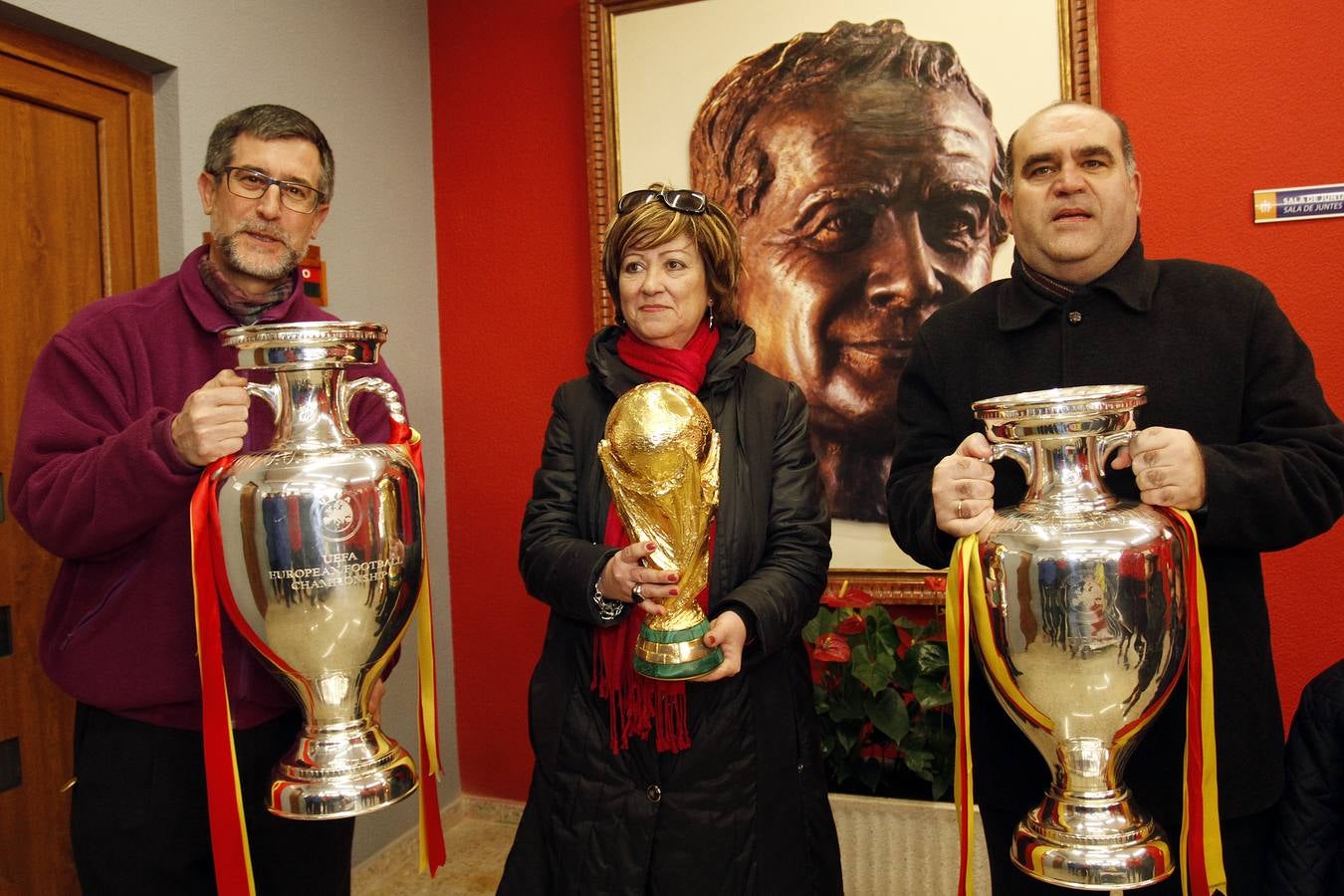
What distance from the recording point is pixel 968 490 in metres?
1.30

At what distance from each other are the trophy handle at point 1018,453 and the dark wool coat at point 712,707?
18.0 inches

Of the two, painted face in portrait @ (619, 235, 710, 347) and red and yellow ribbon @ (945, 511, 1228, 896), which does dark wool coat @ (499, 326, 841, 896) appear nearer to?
painted face in portrait @ (619, 235, 710, 347)

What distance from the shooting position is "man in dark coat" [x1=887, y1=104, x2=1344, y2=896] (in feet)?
4.59

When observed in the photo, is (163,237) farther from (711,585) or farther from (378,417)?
(711,585)

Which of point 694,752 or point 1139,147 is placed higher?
point 1139,147

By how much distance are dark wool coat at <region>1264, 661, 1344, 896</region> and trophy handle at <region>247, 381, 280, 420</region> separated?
1.57 m

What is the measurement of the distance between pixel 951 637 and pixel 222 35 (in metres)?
2.29

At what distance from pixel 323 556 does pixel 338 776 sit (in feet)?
1.02

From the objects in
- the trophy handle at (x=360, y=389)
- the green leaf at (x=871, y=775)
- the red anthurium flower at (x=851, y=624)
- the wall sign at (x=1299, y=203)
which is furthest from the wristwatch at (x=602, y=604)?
the wall sign at (x=1299, y=203)

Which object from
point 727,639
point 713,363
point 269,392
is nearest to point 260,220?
point 269,392

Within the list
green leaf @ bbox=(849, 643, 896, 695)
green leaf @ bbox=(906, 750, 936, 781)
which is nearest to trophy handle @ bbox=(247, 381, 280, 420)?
green leaf @ bbox=(849, 643, 896, 695)

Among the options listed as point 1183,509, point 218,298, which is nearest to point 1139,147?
point 1183,509

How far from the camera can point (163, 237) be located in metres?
2.40

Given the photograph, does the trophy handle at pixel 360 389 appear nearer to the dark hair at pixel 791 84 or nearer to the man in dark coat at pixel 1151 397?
the man in dark coat at pixel 1151 397
